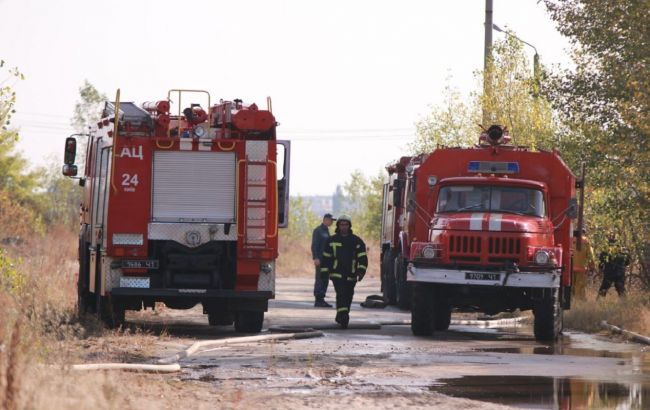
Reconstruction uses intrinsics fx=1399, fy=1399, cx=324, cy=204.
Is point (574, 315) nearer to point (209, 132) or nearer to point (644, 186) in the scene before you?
point (644, 186)

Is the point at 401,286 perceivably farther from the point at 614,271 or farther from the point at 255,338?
the point at 255,338

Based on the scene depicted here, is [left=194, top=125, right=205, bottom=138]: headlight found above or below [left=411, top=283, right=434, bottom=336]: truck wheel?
above

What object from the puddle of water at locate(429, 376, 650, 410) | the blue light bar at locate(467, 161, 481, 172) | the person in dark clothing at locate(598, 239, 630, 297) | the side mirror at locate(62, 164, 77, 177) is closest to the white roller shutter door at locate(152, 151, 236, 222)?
the side mirror at locate(62, 164, 77, 177)

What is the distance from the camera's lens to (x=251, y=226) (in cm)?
1917

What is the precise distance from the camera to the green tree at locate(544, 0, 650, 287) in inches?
939

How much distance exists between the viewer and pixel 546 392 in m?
13.0

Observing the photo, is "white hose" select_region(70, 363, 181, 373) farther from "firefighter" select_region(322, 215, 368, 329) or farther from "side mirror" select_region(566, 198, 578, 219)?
"side mirror" select_region(566, 198, 578, 219)

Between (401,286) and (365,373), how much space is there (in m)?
13.9

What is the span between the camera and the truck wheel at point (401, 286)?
27444 millimetres

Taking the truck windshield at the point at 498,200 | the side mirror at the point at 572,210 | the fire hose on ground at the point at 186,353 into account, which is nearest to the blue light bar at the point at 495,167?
the truck windshield at the point at 498,200

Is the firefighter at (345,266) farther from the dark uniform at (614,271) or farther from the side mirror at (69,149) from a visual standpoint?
the dark uniform at (614,271)

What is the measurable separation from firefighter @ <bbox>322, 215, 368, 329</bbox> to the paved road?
417 mm

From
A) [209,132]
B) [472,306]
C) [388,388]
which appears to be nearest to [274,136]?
[209,132]

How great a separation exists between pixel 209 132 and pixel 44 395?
10755 millimetres
